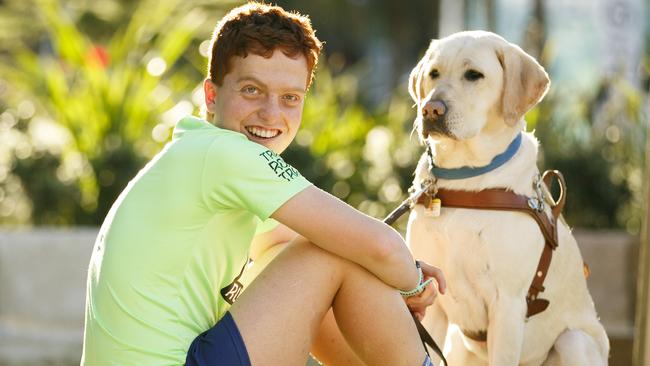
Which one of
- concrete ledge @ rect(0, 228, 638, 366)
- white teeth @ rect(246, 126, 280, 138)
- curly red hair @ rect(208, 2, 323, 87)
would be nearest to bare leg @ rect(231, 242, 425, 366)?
white teeth @ rect(246, 126, 280, 138)

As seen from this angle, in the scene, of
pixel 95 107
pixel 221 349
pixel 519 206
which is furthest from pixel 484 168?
pixel 95 107

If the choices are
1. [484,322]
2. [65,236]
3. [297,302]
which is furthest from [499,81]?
[65,236]

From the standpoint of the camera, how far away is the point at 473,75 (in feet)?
11.5

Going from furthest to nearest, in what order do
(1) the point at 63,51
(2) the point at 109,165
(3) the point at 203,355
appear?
(1) the point at 63,51
(2) the point at 109,165
(3) the point at 203,355

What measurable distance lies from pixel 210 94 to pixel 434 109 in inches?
32.8

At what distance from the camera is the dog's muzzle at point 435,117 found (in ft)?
11.4

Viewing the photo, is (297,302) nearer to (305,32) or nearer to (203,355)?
(203,355)

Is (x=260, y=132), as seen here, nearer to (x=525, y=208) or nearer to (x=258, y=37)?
(x=258, y=37)

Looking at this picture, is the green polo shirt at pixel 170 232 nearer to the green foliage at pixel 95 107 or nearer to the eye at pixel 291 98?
the eye at pixel 291 98

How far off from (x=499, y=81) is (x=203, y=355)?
141cm

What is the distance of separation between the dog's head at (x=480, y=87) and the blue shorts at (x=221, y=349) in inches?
43.9

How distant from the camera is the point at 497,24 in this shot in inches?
651

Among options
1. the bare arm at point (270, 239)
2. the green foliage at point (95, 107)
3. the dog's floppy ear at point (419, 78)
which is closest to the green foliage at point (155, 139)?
the green foliage at point (95, 107)

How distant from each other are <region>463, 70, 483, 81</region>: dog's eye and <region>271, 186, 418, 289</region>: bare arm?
0.89m
